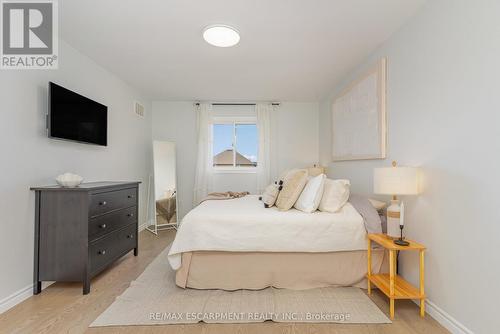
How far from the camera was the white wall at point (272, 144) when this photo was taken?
4.41 metres

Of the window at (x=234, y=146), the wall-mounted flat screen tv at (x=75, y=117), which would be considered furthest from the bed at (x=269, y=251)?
the window at (x=234, y=146)

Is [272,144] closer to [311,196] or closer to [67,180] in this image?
[311,196]

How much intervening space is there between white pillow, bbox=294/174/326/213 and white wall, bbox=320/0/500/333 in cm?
75

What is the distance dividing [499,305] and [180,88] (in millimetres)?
4084

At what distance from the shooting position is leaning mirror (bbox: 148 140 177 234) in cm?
398

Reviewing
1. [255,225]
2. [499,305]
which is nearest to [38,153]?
[255,225]

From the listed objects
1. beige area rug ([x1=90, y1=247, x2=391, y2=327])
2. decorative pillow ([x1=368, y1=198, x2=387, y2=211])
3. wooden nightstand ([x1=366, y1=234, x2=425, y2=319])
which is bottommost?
beige area rug ([x1=90, y1=247, x2=391, y2=327])

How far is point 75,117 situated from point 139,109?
5.48 feet

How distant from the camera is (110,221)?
2281 millimetres

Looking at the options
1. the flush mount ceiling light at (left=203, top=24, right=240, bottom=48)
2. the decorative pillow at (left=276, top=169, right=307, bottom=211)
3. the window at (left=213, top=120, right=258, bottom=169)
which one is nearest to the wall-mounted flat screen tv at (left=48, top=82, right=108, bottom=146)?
the flush mount ceiling light at (left=203, top=24, right=240, bottom=48)

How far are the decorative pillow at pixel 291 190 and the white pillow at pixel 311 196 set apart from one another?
6cm

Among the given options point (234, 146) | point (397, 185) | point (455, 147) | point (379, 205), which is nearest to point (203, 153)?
point (234, 146)

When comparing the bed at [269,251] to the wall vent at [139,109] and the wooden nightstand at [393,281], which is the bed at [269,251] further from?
the wall vent at [139,109]

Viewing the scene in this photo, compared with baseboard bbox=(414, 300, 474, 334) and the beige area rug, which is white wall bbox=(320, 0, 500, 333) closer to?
baseboard bbox=(414, 300, 474, 334)
